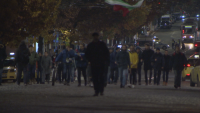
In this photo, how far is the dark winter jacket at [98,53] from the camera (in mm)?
11023

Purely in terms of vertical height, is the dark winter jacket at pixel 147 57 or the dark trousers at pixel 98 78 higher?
the dark winter jacket at pixel 147 57

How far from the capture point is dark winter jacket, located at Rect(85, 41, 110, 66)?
1102 cm

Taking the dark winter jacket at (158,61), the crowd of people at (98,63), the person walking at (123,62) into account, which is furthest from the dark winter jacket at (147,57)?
the person walking at (123,62)

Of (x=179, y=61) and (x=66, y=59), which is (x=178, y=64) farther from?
(x=66, y=59)

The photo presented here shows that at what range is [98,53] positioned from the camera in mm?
11086

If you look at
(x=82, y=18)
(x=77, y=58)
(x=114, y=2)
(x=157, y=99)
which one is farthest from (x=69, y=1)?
(x=157, y=99)

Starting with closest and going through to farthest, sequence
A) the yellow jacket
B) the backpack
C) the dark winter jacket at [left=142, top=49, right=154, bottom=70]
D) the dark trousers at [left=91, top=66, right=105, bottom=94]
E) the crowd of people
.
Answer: the dark trousers at [left=91, top=66, right=105, bottom=94], the crowd of people, the backpack, the yellow jacket, the dark winter jacket at [left=142, top=49, right=154, bottom=70]

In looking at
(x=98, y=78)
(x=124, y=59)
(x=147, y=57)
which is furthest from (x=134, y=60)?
(x=98, y=78)

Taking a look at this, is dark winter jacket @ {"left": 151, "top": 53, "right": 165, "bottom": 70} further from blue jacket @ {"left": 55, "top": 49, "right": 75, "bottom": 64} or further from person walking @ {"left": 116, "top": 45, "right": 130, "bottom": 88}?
blue jacket @ {"left": 55, "top": 49, "right": 75, "bottom": 64}

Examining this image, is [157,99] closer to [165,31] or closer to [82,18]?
[82,18]

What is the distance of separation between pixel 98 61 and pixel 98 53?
216 millimetres

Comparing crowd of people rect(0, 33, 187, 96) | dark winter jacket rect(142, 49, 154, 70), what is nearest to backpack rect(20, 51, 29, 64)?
crowd of people rect(0, 33, 187, 96)

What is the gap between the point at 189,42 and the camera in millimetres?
66875

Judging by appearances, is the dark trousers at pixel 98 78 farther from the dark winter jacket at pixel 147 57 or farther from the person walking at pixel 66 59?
the dark winter jacket at pixel 147 57
